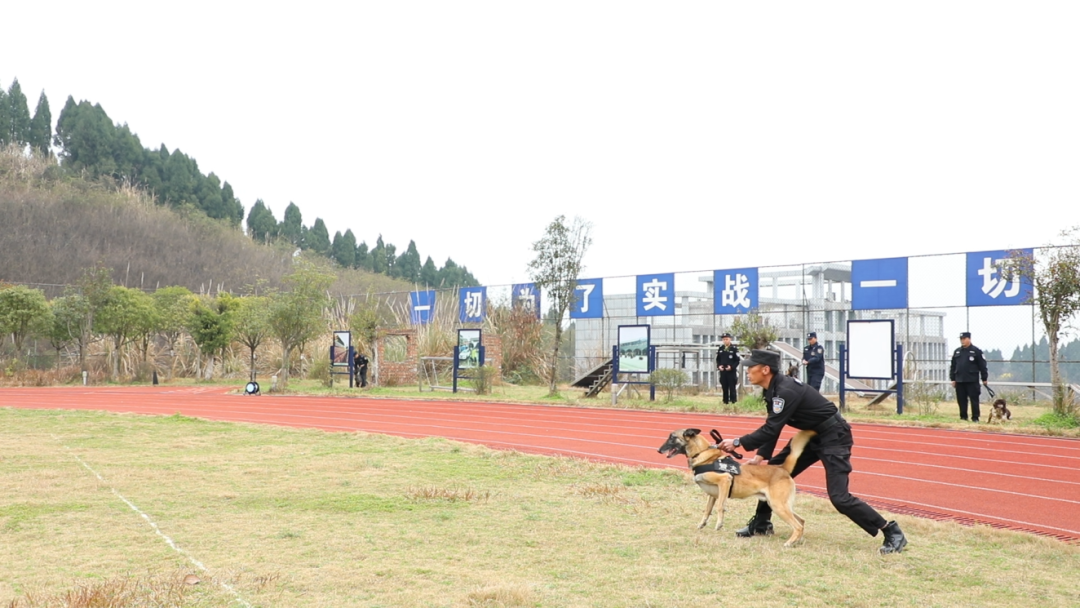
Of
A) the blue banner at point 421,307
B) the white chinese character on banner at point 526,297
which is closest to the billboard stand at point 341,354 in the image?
the blue banner at point 421,307

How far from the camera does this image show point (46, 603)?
4.79 metres

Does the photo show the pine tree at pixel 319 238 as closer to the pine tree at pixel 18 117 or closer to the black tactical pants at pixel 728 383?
the pine tree at pixel 18 117

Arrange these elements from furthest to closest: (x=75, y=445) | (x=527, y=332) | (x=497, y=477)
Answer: (x=527, y=332) → (x=75, y=445) → (x=497, y=477)

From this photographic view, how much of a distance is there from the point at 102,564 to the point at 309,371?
97.9 ft

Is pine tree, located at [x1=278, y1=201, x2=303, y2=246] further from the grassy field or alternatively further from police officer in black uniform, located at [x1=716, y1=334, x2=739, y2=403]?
the grassy field

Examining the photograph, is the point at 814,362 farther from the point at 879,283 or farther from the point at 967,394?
the point at 879,283

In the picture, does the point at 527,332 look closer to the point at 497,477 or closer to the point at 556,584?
the point at 497,477

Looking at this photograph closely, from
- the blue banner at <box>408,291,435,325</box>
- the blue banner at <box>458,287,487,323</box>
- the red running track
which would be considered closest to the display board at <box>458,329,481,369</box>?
the red running track

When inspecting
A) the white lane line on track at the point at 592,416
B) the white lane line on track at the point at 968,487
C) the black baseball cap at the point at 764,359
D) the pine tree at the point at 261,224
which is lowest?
the white lane line on track at the point at 592,416

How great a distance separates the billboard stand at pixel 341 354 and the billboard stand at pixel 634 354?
952cm

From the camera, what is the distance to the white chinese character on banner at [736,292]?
1068 inches

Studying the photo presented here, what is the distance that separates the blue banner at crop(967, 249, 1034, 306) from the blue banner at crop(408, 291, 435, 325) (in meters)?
21.2

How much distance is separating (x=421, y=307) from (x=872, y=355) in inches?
852

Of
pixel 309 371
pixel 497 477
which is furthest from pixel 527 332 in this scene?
pixel 497 477
